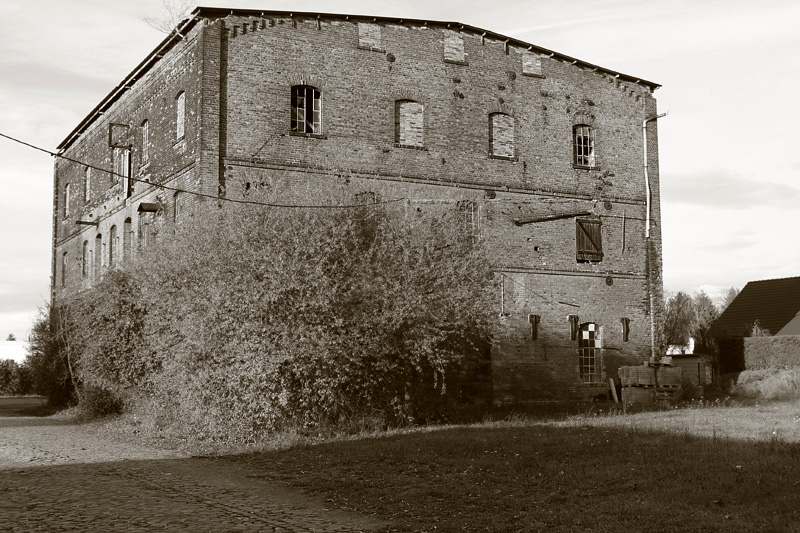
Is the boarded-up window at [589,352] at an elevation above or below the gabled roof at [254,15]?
below

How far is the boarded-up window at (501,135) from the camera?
1091 inches

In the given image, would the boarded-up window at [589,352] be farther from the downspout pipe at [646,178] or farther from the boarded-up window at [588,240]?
the downspout pipe at [646,178]

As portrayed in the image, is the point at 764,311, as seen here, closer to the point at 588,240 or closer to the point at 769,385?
the point at 769,385

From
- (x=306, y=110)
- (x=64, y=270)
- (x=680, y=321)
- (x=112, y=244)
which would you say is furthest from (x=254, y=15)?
(x=680, y=321)

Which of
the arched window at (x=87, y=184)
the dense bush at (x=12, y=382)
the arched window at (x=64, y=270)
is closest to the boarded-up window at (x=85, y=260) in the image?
the arched window at (x=87, y=184)

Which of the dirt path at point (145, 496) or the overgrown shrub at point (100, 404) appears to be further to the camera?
the overgrown shrub at point (100, 404)

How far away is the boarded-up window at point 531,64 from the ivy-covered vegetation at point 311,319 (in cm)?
1118

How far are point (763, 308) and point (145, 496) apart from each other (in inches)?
1432

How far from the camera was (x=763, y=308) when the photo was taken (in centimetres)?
4106

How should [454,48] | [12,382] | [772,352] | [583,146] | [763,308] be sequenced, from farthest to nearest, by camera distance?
[12,382]
[763,308]
[772,352]
[583,146]
[454,48]

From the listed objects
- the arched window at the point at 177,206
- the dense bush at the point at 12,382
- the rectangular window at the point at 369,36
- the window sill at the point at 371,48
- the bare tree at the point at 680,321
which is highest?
the rectangular window at the point at 369,36

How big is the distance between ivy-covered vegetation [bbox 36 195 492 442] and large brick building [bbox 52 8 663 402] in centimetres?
508

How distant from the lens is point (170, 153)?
26156 millimetres

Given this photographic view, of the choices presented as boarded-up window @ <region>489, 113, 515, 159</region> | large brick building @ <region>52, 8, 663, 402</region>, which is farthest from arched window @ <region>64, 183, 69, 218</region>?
boarded-up window @ <region>489, 113, 515, 159</region>
